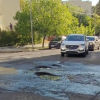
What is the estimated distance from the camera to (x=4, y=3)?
39344mm

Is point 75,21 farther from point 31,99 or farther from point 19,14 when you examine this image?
point 31,99

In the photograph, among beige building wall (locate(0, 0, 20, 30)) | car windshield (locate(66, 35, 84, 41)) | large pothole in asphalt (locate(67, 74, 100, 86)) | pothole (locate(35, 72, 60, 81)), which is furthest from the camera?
beige building wall (locate(0, 0, 20, 30))

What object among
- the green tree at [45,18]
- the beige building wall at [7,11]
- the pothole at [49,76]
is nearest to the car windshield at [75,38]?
the pothole at [49,76]

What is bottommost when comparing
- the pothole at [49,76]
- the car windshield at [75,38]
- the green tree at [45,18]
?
the pothole at [49,76]

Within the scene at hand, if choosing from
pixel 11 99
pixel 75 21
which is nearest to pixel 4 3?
pixel 75 21

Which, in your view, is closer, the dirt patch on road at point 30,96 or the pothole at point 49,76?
the dirt patch on road at point 30,96

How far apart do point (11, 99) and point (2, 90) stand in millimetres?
1070

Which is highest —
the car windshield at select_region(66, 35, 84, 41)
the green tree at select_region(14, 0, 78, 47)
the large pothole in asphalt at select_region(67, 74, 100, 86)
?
the green tree at select_region(14, 0, 78, 47)

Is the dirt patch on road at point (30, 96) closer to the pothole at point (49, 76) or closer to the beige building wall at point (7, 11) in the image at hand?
the pothole at point (49, 76)

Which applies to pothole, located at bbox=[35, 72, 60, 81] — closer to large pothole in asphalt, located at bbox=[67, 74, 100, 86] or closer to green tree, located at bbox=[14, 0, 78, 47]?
large pothole in asphalt, located at bbox=[67, 74, 100, 86]

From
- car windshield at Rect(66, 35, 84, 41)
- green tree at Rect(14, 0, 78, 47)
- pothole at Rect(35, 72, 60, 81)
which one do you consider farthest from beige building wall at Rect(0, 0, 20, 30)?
pothole at Rect(35, 72, 60, 81)

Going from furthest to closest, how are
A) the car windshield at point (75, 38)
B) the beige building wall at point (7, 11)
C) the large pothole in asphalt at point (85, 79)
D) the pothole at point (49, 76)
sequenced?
the beige building wall at point (7, 11)
the car windshield at point (75, 38)
the pothole at point (49, 76)
the large pothole in asphalt at point (85, 79)

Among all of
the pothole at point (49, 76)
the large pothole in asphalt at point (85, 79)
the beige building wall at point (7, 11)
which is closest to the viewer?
the large pothole in asphalt at point (85, 79)

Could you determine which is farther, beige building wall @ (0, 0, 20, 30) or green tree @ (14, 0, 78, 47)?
beige building wall @ (0, 0, 20, 30)
